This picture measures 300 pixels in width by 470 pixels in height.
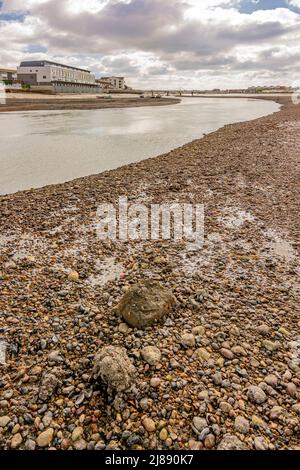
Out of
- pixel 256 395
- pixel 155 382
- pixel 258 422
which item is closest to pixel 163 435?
pixel 155 382

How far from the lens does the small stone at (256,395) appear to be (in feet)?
11.6

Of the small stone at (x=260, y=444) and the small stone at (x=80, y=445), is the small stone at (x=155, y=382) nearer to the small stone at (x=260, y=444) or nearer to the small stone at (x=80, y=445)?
the small stone at (x=80, y=445)

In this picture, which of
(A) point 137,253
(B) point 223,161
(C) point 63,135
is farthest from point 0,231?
(C) point 63,135

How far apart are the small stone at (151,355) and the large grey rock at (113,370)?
250 mm

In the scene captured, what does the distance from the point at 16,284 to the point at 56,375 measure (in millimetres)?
2598

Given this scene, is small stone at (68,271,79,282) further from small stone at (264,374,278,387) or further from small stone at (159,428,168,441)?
small stone at (264,374,278,387)

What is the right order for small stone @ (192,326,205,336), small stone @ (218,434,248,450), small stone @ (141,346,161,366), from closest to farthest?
small stone @ (218,434,248,450) < small stone @ (141,346,161,366) < small stone @ (192,326,205,336)

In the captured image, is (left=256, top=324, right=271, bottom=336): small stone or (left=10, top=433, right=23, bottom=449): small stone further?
(left=256, top=324, right=271, bottom=336): small stone

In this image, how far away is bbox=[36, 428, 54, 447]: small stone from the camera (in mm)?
3148

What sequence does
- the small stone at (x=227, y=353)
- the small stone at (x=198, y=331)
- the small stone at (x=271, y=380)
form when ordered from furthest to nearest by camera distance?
the small stone at (x=198, y=331), the small stone at (x=227, y=353), the small stone at (x=271, y=380)

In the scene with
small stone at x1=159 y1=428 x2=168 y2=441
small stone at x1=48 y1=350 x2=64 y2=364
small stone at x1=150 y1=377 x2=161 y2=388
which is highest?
small stone at x1=150 y1=377 x2=161 y2=388

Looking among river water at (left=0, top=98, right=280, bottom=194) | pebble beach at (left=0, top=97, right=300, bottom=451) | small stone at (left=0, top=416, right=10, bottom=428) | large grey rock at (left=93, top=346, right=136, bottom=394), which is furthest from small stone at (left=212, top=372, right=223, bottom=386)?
river water at (left=0, top=98, right=280, bottom=194)

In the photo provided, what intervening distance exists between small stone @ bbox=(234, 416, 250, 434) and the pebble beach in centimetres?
1

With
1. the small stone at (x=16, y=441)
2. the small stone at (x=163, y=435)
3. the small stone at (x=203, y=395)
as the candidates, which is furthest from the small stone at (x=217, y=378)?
the small stone at (x=16, y=441)
